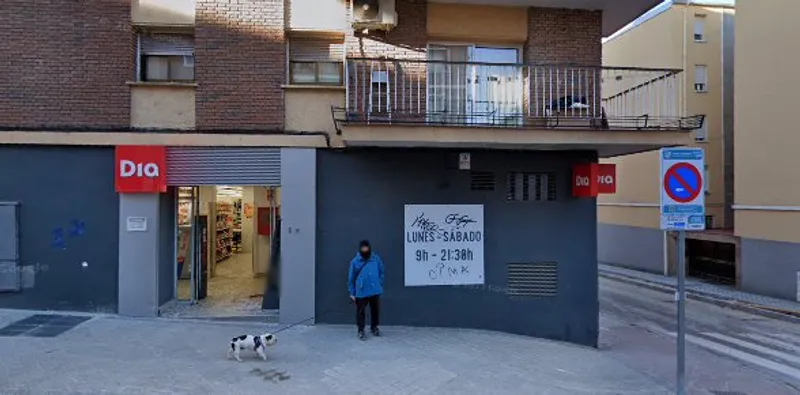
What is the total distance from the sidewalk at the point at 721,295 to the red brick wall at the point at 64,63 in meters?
17.3

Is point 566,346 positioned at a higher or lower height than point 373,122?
lower

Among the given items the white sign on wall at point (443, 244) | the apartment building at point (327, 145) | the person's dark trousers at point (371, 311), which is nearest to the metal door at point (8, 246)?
the apartment building at point (327, 145)

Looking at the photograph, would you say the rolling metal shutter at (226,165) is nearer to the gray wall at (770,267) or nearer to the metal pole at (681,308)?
the metal pole at (681,308)

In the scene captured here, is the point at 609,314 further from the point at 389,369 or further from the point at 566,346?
the point at 389,369

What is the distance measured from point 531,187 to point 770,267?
42.7 feet

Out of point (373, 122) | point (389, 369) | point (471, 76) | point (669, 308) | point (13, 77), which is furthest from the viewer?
point (669, 308)

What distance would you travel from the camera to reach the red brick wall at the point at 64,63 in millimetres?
8805

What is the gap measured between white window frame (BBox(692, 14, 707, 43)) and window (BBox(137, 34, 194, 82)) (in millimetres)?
22205

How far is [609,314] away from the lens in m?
14.8

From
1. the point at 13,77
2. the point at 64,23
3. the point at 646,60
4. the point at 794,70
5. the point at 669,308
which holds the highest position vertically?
the point at 646,60

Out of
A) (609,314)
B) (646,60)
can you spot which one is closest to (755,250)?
(609,314)

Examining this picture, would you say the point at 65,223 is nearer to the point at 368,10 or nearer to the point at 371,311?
the point at 371,311

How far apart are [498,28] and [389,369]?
6496mm

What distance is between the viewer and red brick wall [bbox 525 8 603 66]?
9.88m
